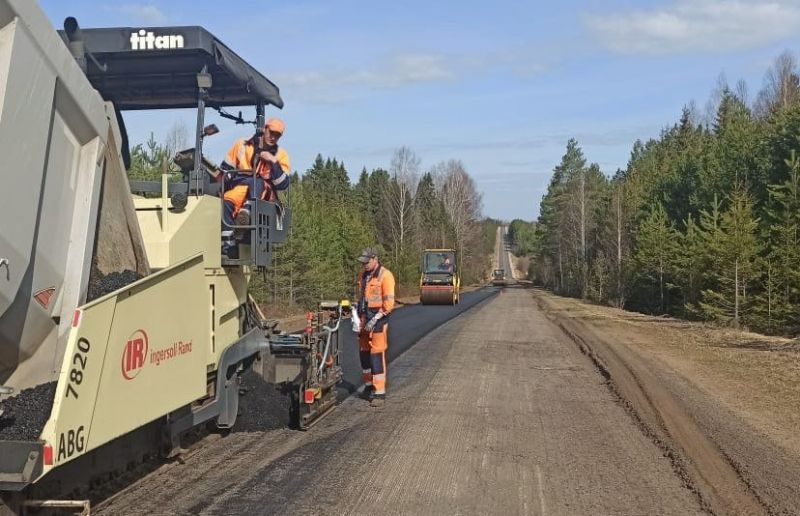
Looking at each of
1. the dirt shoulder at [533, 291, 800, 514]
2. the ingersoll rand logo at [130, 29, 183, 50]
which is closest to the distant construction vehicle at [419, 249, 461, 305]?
the dirt shoulder at [533, 291, 800, 514]

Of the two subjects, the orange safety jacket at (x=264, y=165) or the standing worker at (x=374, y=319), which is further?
the standing worker at (x=374, y=319)

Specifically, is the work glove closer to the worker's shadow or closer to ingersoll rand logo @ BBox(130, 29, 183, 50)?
the worker's shadow

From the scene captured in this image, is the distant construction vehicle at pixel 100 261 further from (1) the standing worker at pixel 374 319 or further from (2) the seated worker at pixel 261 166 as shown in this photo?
(1) the standing worker at pixel 374 319

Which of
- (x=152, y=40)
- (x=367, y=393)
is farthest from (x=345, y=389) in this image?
(x=152, y=40)

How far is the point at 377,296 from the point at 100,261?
4.61m

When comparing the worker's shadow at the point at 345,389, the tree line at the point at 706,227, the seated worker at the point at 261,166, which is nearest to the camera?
the seated worker at the point at 261,166

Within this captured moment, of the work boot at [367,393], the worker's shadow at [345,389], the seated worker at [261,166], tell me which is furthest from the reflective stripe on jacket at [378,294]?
the seated worker at [261,166]

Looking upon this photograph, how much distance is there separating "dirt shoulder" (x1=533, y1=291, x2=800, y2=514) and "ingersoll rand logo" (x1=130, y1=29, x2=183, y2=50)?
5.12 m

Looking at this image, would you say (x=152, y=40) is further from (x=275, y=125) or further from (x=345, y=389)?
(x=345, y=389)

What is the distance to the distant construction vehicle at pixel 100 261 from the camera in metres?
3.39

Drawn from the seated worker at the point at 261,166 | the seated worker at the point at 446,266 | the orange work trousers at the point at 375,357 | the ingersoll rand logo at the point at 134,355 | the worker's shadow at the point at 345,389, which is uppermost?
the seated worker at the point at 261,166

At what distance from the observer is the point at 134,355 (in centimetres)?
393

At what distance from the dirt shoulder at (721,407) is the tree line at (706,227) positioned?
807 cm

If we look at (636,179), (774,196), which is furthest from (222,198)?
(636,179)
